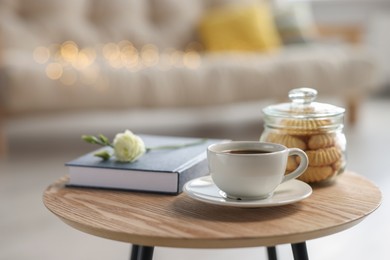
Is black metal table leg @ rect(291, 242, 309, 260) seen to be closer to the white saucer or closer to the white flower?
the white saucer

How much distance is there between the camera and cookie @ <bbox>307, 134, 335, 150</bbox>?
959 mm

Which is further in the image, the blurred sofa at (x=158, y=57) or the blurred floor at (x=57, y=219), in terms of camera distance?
the blurred sofa at (x=158, y=57)

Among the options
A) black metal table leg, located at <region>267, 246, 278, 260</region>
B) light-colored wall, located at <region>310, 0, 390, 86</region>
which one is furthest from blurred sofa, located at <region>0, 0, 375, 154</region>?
black metal table leg, located at <region>267, 246, 278, 260</region>

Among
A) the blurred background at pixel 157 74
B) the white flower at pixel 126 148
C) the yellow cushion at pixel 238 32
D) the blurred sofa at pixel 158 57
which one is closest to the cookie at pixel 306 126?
the white flower at pixel 126 148

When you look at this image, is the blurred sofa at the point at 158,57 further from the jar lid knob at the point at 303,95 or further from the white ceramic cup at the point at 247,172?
the white ceramic cup at the point at 247,172

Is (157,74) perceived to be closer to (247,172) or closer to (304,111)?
(304,111)

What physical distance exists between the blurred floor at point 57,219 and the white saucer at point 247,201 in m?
0.69

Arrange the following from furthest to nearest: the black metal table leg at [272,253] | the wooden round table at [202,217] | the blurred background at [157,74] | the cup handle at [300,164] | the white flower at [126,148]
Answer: the blurred background at [157,74], the black metal table leg at [272,253], the white flower at [126,148], the cup handle at [300,164], the wooden round table at [202,217]

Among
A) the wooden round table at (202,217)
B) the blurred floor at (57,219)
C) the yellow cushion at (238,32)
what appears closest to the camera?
the wooden round table at (202,217)

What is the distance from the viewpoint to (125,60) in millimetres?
3027

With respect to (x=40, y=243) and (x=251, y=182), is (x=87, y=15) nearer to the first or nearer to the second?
(x=40, y=243)

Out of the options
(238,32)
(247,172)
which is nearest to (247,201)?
(247,172)

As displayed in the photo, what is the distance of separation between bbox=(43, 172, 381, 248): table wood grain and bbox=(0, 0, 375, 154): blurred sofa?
1667 millimetres

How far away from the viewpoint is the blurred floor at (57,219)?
1600mm
